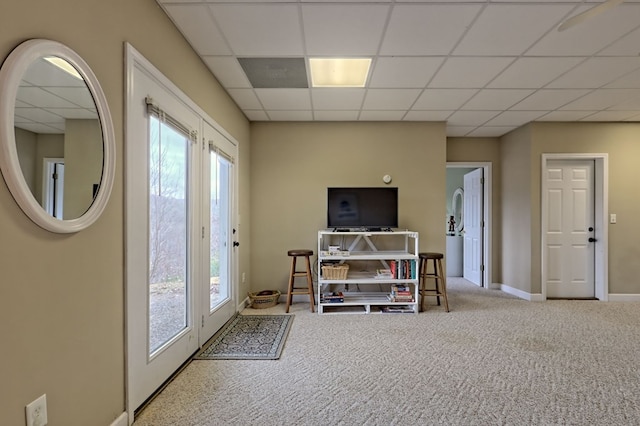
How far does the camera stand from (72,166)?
134 cm

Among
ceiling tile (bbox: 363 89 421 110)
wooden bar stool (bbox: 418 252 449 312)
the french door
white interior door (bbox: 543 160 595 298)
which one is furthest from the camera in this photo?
white interior door (bbox: 543 160 595 298)

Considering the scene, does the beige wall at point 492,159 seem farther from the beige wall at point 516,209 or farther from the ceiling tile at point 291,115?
the ceiling tile at point 291,115

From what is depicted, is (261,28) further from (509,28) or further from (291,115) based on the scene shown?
(291,115)

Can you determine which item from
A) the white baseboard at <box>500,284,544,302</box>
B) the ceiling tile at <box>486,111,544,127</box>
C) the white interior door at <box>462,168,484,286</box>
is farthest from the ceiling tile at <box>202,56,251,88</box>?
the white baseboard at <box>500,284,544,302</box>

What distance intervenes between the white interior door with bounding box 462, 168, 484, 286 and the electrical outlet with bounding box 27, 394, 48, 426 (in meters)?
5.56

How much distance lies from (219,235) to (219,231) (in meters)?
0.04

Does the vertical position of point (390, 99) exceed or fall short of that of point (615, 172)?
it exceeds it

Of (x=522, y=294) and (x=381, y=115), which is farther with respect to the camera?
(x=522, y=294)

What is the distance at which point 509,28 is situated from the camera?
7.49 feet

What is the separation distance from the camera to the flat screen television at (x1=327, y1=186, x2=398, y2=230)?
414 centimetres

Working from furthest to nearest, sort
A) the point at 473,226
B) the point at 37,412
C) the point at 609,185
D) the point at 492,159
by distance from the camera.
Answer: the point at 473,226
the point at 492,159
the point at 609,185
the point at 37,412

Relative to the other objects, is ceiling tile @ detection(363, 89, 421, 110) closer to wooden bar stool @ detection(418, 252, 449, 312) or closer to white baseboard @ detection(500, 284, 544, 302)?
wooden bar stool @ detection(418, 252, 449, 312)

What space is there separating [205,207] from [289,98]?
5.26 ft

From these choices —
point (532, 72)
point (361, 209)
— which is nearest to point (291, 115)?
point (361, 209)
